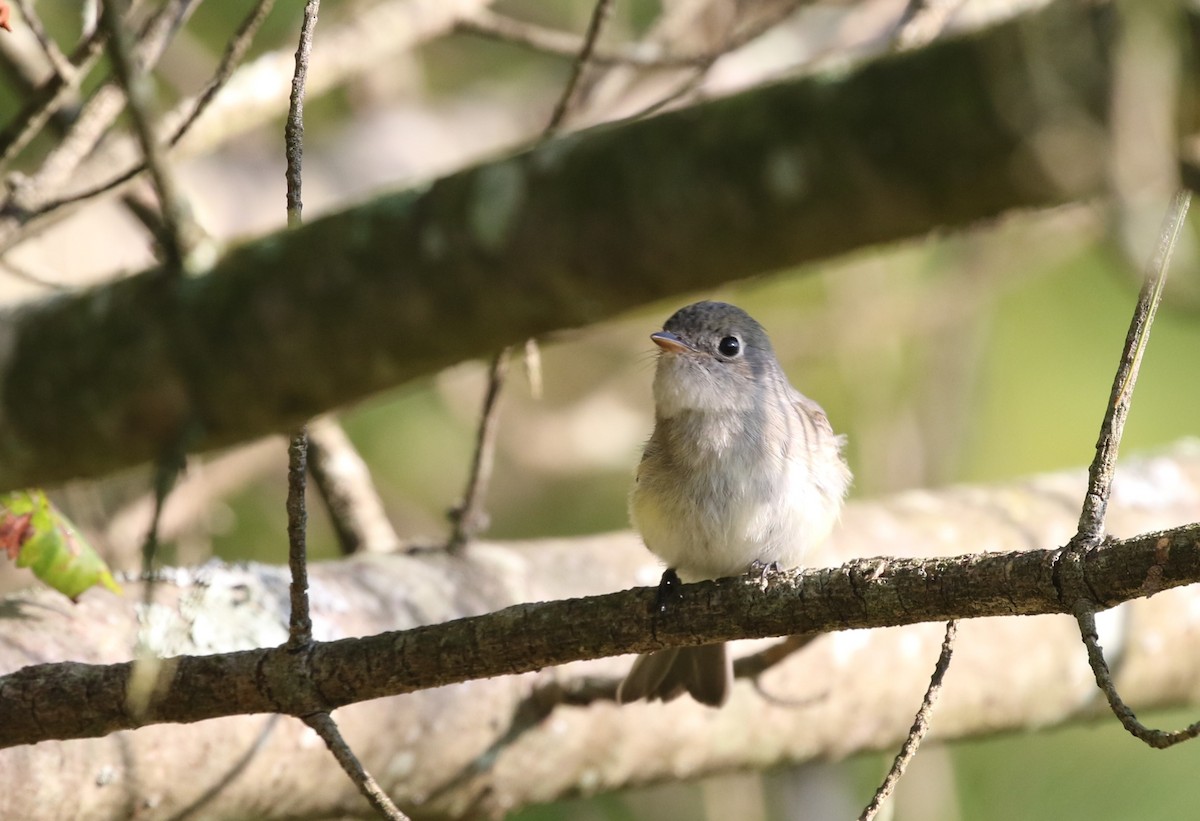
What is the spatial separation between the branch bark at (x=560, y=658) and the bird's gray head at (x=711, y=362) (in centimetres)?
62

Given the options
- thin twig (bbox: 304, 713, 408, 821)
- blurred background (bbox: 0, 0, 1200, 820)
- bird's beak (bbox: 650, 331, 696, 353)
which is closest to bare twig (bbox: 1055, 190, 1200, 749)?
thin twig (bbox: 304, 713, 408, 821)

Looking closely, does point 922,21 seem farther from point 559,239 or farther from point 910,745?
point 559,239

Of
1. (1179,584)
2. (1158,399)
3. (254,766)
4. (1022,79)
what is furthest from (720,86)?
(1022,79)

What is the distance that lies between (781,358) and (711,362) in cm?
239

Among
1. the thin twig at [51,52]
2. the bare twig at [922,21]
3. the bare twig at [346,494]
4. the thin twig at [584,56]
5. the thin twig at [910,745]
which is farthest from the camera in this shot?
the bare twig at [346,494]

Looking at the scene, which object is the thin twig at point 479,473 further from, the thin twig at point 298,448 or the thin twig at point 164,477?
the thin twig at point 164,477

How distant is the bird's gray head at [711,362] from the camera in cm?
376

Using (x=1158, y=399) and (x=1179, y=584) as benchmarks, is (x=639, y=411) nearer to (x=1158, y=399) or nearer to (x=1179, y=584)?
(x=1158, y=399)

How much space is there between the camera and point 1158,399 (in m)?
6.59

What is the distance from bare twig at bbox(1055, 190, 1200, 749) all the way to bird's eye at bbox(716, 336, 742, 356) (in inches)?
79.8

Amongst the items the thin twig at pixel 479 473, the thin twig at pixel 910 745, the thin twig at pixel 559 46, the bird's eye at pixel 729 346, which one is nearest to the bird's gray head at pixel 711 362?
the bird's eye at pixel 729 346

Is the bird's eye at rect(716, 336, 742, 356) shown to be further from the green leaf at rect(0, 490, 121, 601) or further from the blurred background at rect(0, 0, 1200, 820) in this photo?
the green leaf at rect(0, 490, 121, 601)

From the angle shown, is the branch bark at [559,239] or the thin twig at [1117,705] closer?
the branch bark at [559,239]

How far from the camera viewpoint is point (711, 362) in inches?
154
